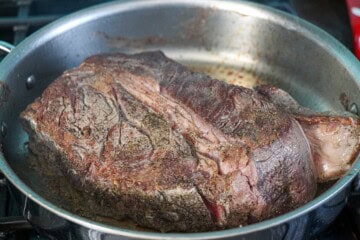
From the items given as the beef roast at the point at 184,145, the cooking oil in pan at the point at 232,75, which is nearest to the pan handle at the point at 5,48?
the beef roast at the point at 184,145

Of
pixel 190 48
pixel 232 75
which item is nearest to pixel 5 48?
pixel 190 48

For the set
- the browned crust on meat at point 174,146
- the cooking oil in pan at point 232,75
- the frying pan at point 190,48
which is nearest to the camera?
the browned crust on meat at point 174,146

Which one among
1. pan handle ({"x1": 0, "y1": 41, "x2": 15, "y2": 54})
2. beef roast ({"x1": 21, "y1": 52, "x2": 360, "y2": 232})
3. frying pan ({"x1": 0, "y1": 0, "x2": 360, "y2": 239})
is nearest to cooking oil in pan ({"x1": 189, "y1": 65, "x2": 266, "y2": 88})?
frying pan ({"x1": 0, "y1": 0, "x2": 360, "y2": 239})

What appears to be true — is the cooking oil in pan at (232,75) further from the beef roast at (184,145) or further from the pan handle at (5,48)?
the pan handle at (5,48)

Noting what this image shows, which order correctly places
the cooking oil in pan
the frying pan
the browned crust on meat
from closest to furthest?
the browned crust on meat < the frying pan < the cooking oil in pan

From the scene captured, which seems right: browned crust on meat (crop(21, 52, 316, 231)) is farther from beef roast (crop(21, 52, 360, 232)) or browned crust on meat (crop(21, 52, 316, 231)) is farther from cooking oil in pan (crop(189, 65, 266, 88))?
cooking oil in pan (crop(189, 65, 266, 88))

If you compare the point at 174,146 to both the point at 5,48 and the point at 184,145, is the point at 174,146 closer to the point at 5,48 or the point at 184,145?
the point at 184,145
